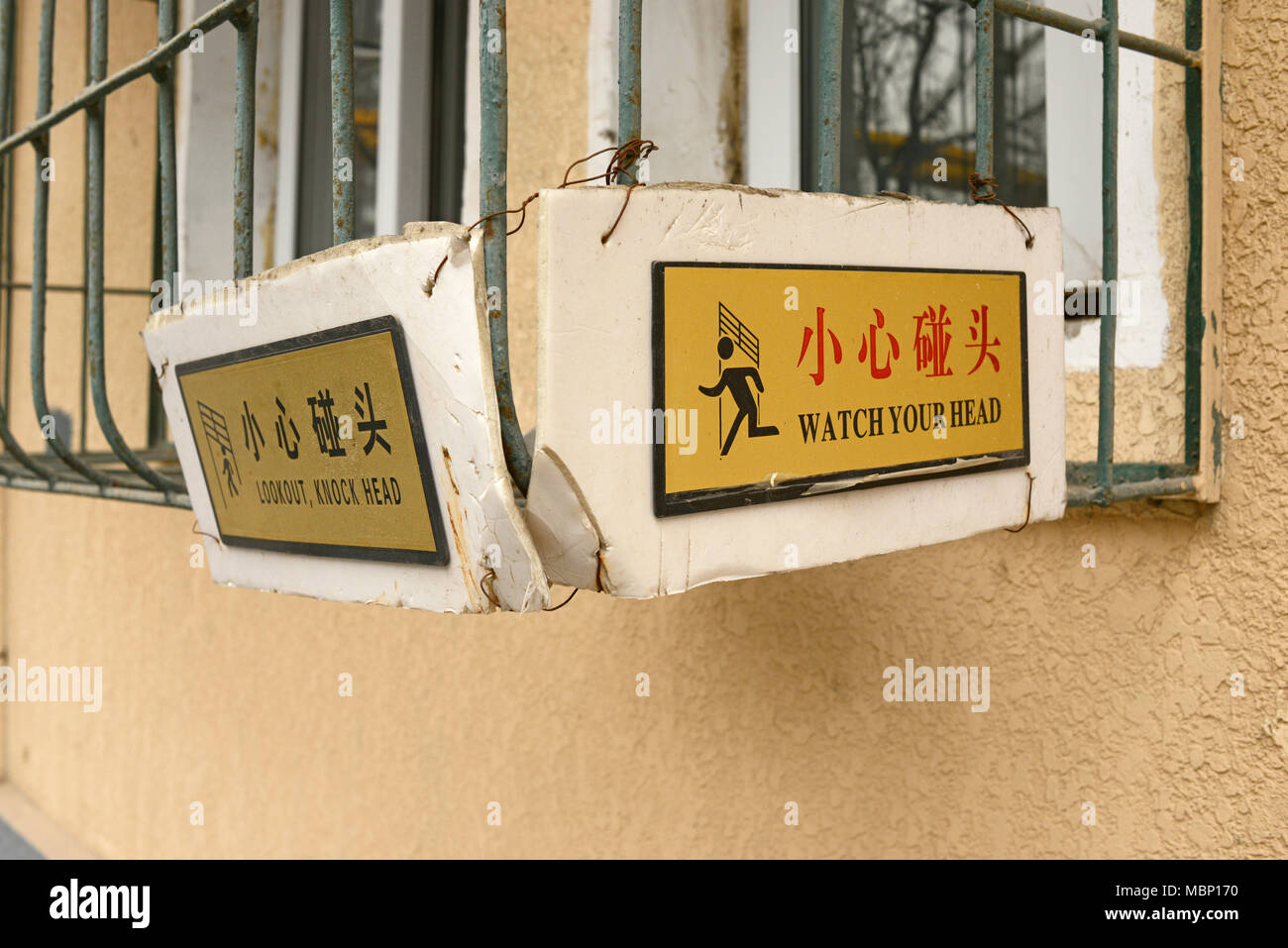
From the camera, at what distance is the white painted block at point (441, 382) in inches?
30.2

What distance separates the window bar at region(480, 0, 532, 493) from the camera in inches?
31.6

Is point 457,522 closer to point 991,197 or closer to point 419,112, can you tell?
point 991,197

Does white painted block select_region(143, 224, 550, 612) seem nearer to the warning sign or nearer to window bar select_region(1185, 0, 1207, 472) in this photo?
the warning sign

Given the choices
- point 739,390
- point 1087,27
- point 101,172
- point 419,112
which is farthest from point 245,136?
point 419,112

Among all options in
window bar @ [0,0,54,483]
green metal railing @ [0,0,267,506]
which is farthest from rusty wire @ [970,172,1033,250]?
window bar @ [0,0,54,483]

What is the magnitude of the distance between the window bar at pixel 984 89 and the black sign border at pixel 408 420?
0.60 metres

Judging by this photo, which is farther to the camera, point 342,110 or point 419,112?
point 419,112

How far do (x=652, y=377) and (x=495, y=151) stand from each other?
0.68 feet

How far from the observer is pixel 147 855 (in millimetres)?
3678

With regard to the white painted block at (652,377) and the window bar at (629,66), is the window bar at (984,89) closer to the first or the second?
the white painted block at (652,377)

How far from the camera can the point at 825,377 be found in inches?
34.3

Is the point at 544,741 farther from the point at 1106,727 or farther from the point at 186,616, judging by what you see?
the point at 186,616

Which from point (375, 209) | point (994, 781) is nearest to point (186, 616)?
point (375, 209)

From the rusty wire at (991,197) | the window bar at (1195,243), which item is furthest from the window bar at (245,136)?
the window bar at (1195,243)
